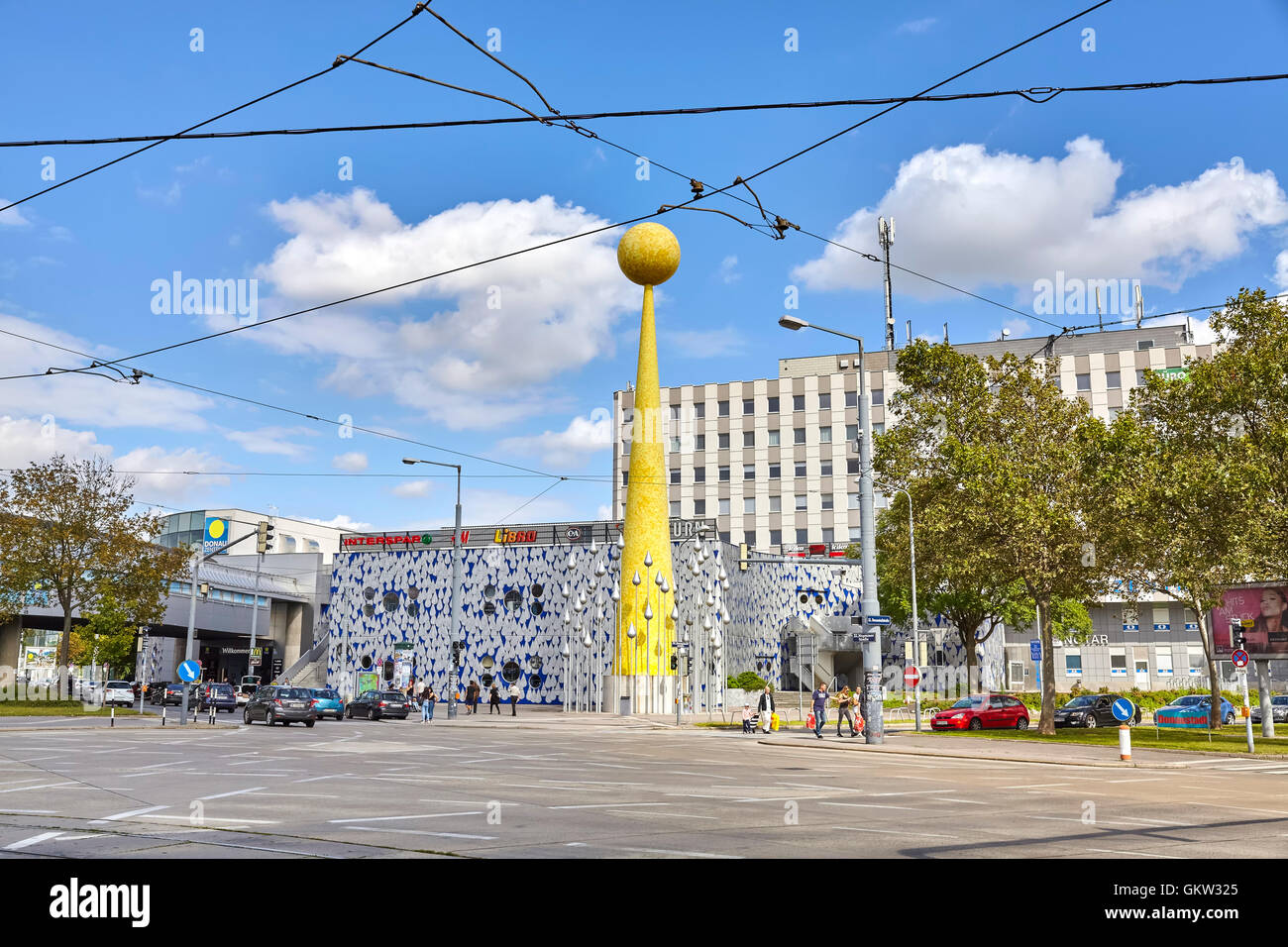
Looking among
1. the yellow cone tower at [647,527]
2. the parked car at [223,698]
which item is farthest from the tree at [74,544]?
the yellow cone tower at [647,527]

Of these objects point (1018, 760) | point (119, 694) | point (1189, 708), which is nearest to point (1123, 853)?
point (1018, 760)

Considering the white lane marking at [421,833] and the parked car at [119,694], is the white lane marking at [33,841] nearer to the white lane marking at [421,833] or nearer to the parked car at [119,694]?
the white lane marking at [421,833]

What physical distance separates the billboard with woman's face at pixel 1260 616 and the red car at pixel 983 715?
25.4ft

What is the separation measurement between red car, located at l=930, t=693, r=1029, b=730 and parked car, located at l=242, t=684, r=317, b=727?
71.8 feet

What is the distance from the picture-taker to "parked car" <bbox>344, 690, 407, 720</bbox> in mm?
45688

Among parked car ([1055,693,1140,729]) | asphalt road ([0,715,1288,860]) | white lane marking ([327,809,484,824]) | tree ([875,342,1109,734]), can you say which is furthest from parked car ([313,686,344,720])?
white lane marking ([327,809,484,824])

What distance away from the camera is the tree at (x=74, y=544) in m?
43.8

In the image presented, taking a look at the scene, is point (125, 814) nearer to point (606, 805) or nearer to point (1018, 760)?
point (606, 805)

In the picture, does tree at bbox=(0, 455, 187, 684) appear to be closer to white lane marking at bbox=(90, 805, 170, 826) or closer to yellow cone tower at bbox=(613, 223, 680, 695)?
yellow cone tower at bbox=(613, 223, 680, 695)

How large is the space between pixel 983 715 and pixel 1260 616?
972cm

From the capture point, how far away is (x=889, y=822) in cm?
1113

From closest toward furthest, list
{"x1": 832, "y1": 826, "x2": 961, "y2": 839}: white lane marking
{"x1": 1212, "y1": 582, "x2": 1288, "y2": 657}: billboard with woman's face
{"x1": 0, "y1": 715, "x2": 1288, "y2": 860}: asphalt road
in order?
{"x1": 0, "y1": 715, "x2": 1288, "y2": 860}: asphalt road < {"x1": 832, "y1": 826, "x2": 961, "y2": 839}: white lane marking < {"x1": 1212, "y1": 582, "x2": 1288, "y2": 657}: billboard with woman's face
